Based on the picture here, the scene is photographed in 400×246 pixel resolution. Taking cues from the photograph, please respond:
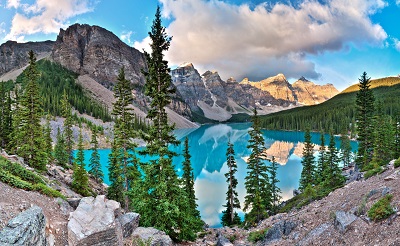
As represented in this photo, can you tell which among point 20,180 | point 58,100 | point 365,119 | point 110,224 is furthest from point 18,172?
point 58,100

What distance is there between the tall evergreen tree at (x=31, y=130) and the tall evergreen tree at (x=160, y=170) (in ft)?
60.3

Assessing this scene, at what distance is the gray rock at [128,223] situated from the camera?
1223 cm

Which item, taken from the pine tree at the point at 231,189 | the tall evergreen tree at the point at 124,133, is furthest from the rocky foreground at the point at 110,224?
the pine tree at the point at 231,189

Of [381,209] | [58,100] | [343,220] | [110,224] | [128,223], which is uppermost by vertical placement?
[58,100]

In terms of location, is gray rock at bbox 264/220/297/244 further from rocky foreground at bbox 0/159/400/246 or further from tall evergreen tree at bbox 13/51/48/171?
tall evergreen tree at bbox 13/51/48/171

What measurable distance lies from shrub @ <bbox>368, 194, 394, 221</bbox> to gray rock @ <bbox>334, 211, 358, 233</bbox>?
91cm

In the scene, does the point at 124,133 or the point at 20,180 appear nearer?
the point at 20,180

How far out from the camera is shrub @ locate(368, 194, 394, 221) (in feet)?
33.2

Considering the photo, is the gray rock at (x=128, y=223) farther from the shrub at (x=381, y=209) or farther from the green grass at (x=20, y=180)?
the shrub at (x=381, y=209)

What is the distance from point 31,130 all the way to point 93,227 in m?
24.0

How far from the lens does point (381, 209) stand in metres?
10.4

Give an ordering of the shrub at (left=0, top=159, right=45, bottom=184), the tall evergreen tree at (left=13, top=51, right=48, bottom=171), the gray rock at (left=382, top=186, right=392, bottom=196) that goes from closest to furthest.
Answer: the gray rock at (left=382, top=186, right=392, bottom=196) < the shrub at (left=0, top=159, right=45, bottom=184) < the tall evergreen tree at (left=13, top=51, right=48, bottom=171)

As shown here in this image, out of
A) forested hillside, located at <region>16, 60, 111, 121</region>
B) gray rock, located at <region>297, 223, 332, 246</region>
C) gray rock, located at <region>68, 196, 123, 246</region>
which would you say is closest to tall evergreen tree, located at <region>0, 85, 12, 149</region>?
forested hillside, located at <region>16, 60, 111, 121</region>

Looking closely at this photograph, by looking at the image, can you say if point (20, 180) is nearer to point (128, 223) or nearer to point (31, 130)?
point (128, 223)
